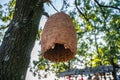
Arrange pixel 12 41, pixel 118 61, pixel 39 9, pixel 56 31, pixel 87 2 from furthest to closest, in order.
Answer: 1. pixel 118 61
2. pixel 87 2
3. pixel 39 9
4. pixel 12 41
5. pixel 56 31

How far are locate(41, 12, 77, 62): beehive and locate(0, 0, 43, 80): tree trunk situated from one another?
0.28 meters

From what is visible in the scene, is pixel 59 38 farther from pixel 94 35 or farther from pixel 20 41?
pixel 94 35

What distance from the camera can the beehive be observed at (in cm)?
217

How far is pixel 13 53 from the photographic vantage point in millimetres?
2514

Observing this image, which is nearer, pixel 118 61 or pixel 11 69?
pixel 11 69

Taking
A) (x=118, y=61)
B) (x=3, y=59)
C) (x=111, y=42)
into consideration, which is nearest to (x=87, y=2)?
(x=111, y=42)

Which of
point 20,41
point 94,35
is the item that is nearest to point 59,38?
point 20,41

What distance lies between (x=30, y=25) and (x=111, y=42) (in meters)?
7.02

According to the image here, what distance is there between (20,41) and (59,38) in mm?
601

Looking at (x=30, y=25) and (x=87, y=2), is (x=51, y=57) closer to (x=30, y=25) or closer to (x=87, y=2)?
(x=30, y=25)

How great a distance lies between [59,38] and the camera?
218 cm

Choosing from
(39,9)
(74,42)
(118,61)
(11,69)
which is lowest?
(11,69)

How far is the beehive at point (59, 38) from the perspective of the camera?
2.17 meters

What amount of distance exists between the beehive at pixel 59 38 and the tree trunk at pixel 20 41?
28 centimetres
